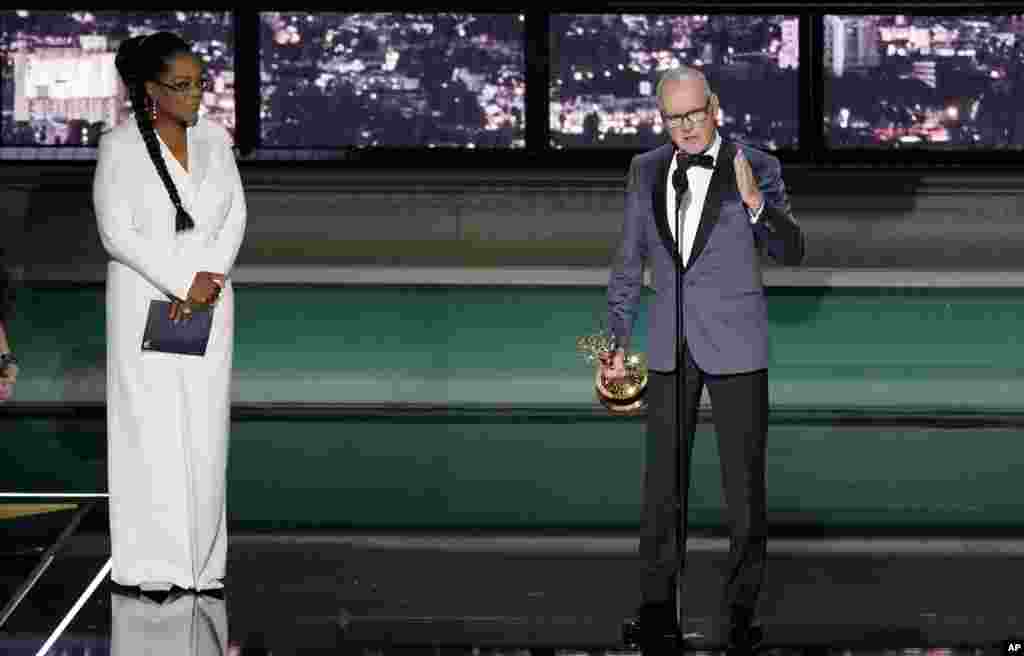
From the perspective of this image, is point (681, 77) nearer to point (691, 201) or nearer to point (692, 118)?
point (692, 118)

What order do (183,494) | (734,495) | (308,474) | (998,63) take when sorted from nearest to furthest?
1. (734,495)
2. (183,494)
3. (308,474)
4. (998,63)

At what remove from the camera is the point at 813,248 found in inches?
390

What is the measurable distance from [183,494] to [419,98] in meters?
4.34

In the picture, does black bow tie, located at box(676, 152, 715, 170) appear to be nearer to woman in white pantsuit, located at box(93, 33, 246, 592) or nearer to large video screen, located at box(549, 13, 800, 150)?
woman in white pantsuit, located at box(93, 33, 246, 592)

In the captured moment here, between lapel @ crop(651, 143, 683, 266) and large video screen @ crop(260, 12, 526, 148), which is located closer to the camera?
lapel @ crop(651, 143, 683, 266)

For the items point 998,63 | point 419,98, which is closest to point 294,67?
point 419,98

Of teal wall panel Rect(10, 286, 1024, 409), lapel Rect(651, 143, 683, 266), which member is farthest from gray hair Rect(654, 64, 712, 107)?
teal wall panel Rect(10, 286, 1024, 409)

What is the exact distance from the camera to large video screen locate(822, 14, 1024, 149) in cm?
971

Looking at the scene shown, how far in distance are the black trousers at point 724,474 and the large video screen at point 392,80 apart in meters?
4.66

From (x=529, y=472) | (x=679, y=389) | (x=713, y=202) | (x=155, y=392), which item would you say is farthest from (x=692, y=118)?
(x=529, y=472)

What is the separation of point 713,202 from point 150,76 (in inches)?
63.5

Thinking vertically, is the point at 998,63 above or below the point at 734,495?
above

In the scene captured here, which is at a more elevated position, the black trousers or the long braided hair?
the long braided hair

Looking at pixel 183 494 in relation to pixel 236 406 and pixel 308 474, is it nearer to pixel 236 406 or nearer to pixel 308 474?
pixel 308 474
